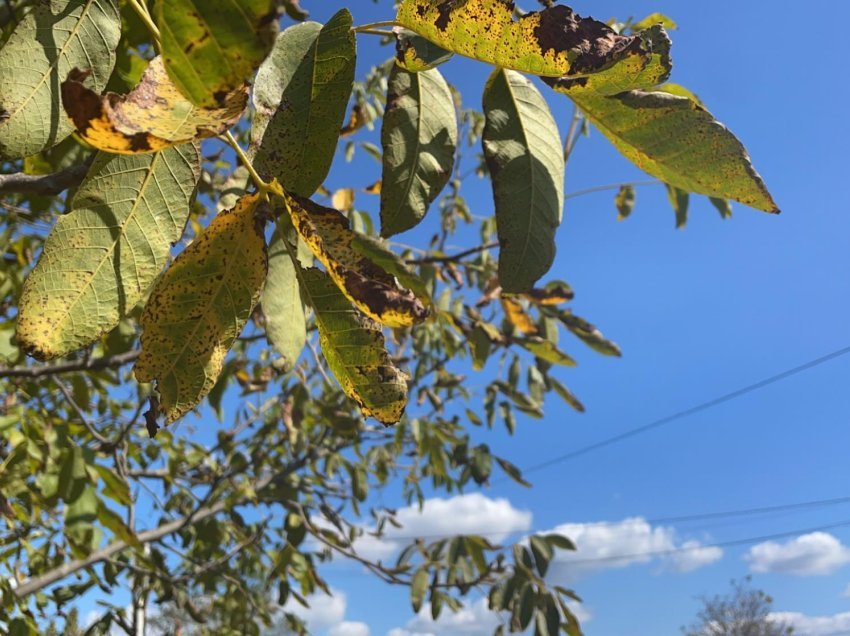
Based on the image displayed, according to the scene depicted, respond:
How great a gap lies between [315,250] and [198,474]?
2.79 metres

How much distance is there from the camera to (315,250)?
17.0 inches

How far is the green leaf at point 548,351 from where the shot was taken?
1.12m

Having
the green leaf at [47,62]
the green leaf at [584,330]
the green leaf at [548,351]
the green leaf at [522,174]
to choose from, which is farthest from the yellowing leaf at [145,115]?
the green leaf at [584,330]

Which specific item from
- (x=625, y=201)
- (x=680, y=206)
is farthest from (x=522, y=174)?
(x=625, y=201)

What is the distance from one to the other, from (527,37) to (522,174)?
193 millimetres

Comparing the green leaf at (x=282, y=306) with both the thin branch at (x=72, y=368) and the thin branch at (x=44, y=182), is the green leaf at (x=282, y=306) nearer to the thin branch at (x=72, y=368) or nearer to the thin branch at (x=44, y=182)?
the thin branch at (x=44, y=182)

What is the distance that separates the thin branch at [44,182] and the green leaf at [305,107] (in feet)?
0.94

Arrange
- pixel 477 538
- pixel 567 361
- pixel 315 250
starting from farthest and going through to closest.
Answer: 1. pixel 477 538
2. pixel 567 361
3. pixel 315 250

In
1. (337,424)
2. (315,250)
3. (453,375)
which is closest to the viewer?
(315,250)

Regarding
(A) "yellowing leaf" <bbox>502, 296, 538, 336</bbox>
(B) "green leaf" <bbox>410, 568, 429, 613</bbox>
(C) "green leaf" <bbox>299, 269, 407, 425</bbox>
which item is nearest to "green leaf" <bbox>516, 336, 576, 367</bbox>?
(A) "yellowing leaf" <bbox>502, 296, 538, 336</bbox>

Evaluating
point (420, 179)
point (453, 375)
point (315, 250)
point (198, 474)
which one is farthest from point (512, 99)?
point (198, 474)

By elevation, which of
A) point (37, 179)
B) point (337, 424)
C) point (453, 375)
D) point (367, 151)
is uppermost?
point (367, 151)

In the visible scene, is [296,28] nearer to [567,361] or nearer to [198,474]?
[567,361]

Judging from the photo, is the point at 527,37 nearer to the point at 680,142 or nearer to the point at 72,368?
the point at 680,142
